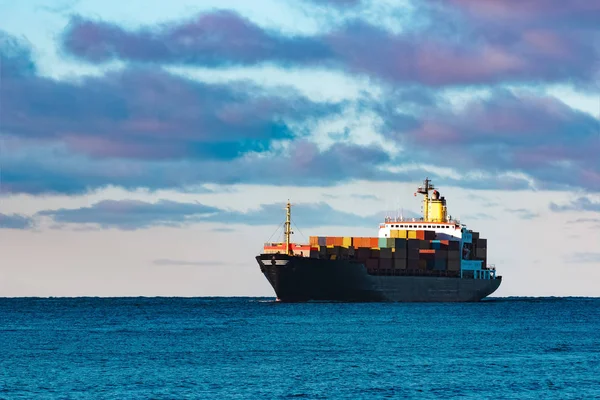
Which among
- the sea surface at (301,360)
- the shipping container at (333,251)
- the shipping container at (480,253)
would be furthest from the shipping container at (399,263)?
the sea surface at (301,360)

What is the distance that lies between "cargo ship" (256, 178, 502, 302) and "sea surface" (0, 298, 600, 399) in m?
22.0

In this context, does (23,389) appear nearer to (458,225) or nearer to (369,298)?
(369,298)

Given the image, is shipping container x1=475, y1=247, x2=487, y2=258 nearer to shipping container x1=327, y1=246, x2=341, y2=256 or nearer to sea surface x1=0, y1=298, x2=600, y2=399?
shipping container x1=327, y1=246, x2=341, y2=256

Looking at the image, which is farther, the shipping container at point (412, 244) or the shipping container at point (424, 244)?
the shipping container at point (424, 244)

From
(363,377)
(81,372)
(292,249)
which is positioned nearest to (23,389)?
(81,372)

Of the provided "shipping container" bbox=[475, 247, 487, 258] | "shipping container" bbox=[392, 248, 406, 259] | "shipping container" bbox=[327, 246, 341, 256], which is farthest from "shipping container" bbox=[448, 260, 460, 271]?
"shipping container" bbox=[327, 246, 341, 256]

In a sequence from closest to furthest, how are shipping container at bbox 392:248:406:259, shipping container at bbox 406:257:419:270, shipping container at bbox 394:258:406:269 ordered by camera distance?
1. shipping container at bbox 394:258:406:269
2. shipping container at bbox 392:248:406:259
3. shipping container at bbox 406:257:419:270

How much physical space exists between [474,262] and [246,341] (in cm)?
9111

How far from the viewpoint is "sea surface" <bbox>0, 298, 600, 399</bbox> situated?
191 ft

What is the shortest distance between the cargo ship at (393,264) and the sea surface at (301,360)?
22.0 metres

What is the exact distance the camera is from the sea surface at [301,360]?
58188 mm

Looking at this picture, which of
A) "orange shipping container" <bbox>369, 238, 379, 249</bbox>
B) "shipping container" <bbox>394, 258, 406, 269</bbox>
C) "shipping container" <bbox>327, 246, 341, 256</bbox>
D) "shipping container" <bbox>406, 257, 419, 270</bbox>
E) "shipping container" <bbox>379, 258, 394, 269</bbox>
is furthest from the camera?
"shipping container" <bbox>406, 257, 419, 270</bbox>

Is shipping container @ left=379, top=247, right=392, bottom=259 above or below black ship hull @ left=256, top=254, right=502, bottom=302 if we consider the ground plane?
above

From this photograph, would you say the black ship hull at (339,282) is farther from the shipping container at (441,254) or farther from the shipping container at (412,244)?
the shipping container at (412,244)
